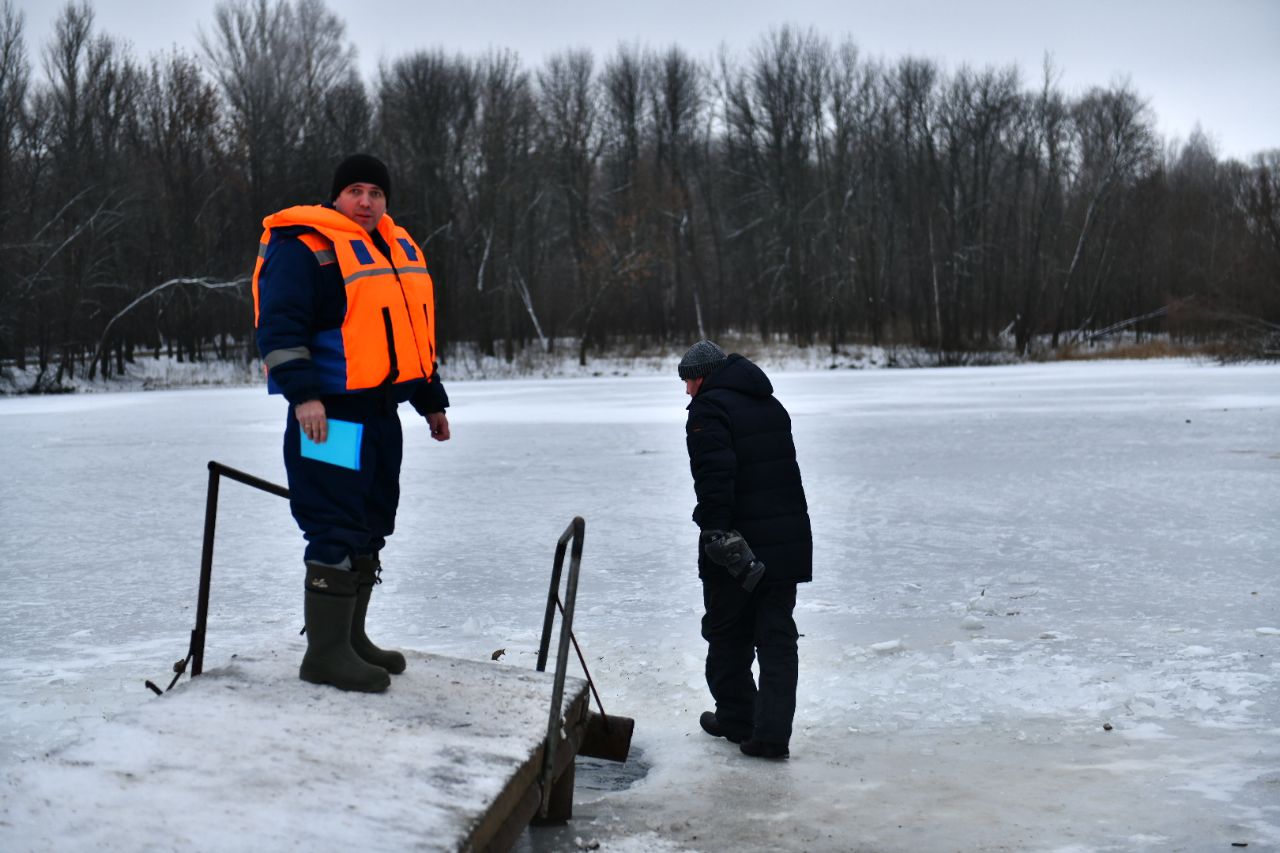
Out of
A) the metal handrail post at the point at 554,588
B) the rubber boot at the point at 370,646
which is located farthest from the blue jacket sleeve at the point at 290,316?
the metal handrail post at the point at 554,588

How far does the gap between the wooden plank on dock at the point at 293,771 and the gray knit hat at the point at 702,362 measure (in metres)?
1.02

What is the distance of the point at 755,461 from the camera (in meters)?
3.64

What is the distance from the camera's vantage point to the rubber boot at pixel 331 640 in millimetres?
3080

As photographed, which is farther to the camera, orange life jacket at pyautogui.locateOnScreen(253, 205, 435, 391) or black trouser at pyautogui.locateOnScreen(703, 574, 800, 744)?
black trouser at pyautogui.locateOnScreen(703, 574, 800, 744)

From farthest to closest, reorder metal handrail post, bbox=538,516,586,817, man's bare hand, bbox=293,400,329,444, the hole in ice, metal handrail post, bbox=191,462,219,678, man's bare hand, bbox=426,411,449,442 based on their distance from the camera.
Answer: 1. man's bare hand, bbox=426,411,449,442
2. the hole in ice
3. metal handrail post, bbox=191,462,219,678
4. man's bare hand, bbox=293,400,329,444
5. metal handrail post, bbox=538,516,586,817

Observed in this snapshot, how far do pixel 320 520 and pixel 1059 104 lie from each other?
45.9m

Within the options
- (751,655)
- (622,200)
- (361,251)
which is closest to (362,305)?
(361,251)

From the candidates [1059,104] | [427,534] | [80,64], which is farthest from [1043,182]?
[427,534]

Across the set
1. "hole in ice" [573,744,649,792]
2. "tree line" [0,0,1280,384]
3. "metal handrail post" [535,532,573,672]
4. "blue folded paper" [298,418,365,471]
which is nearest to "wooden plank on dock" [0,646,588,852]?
"metal handrail post" [535,532,573,672]

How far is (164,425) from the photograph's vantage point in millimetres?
16484

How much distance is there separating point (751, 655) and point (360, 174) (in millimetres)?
1880

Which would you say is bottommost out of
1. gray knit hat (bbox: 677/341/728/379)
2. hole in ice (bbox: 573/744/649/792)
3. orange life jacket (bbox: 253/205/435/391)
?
hole in ice (bbox: 573/744/649/792)

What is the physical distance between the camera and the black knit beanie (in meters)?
3.22

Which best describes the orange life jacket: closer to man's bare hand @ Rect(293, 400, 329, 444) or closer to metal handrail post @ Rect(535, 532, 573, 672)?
man's bare hand @ Rect(293, 400, 329, 444)
